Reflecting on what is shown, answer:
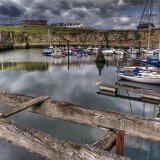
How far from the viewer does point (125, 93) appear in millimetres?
37594

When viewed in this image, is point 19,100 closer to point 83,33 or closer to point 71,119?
point 71,119

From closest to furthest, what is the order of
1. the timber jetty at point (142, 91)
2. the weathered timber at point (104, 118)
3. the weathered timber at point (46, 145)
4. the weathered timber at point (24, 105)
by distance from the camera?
the weathered timber at point (46, 145)
the weathered timber at point (104, 118)
the weathered timber at point (24, 105)
the timber jetty at point (142, 91)

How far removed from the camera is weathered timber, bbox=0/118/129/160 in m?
2.98

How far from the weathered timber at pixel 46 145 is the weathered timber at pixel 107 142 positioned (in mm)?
714

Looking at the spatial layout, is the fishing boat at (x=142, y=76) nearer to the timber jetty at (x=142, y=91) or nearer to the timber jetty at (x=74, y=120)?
the timber jetty at (x=142, y=91)

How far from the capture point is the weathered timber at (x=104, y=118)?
4.19 m

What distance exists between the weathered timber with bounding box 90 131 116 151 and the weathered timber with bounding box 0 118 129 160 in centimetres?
71

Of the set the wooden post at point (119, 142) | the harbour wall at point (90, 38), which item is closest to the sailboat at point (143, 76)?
the wooden post at point (119, 142)

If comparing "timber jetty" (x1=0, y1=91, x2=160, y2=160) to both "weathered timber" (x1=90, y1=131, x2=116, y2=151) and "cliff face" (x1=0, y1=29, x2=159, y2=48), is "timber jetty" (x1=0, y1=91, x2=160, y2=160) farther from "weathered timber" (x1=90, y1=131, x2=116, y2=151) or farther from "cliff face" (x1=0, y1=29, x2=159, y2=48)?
"cliff face" (x1=0, y1=29, x2=159, y2=48)

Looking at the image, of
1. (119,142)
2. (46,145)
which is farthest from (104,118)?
(46,145)

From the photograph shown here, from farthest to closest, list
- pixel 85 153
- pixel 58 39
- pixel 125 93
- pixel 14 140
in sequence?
pixel 58 39
pixel 125 93
pixel 14 140
pixel 85 153

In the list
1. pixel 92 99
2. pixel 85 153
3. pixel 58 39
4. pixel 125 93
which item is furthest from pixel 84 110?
pixel 58 39

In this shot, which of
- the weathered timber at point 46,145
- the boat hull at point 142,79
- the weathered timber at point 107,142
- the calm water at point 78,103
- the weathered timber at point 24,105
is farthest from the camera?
the boat hull at point 142,79

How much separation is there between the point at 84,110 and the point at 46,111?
87 cm
